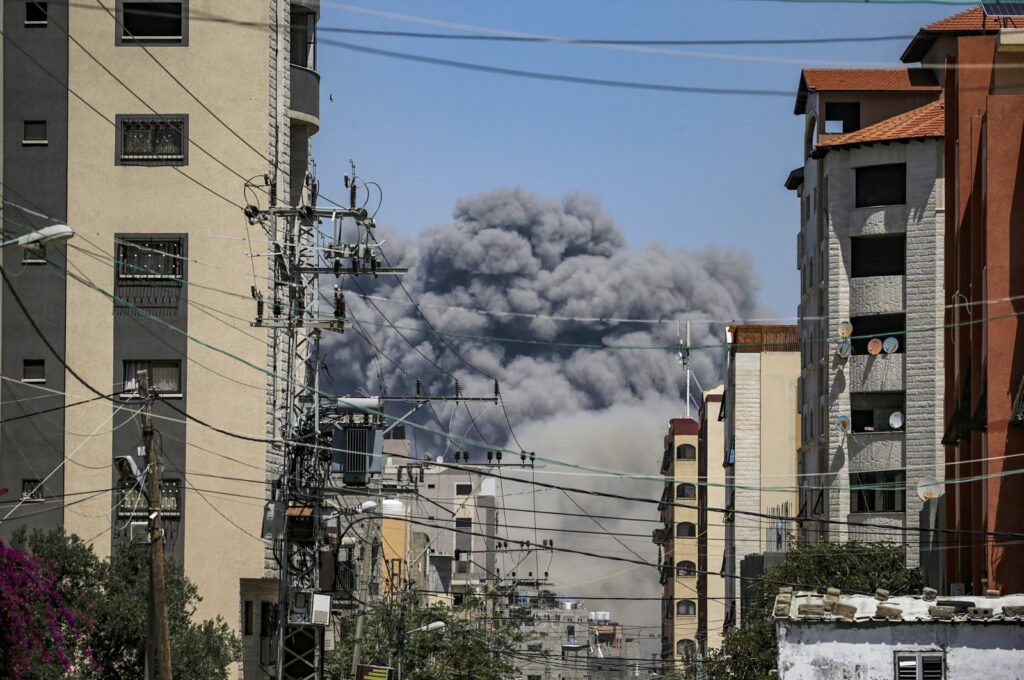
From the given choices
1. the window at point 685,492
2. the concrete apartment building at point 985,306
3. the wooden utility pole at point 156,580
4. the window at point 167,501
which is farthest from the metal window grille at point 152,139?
the window at point 685,492

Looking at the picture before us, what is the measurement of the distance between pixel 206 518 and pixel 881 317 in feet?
84.1

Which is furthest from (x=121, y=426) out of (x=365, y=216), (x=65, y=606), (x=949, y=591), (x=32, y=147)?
(x=949, y=591)

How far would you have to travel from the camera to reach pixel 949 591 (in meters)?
51.9

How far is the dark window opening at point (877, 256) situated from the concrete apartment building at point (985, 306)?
49.7ft

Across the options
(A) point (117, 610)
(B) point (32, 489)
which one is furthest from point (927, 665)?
(B) point (32, 489)

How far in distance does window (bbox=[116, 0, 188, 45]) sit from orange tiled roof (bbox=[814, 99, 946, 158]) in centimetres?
2425

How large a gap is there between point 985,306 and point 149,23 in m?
28.5

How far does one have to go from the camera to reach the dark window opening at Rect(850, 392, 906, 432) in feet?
222

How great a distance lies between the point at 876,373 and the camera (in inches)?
2662

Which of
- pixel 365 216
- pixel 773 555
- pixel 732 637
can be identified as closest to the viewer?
pixel 365 216

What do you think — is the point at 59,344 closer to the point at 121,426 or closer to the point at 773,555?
the point at 121,426

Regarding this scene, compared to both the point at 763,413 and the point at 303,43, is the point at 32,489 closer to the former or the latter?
the point at 303,43

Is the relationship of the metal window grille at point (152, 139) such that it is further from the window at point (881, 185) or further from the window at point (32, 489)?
the window at point (881, 185)

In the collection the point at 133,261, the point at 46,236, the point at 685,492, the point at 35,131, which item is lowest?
the point at 46,236
